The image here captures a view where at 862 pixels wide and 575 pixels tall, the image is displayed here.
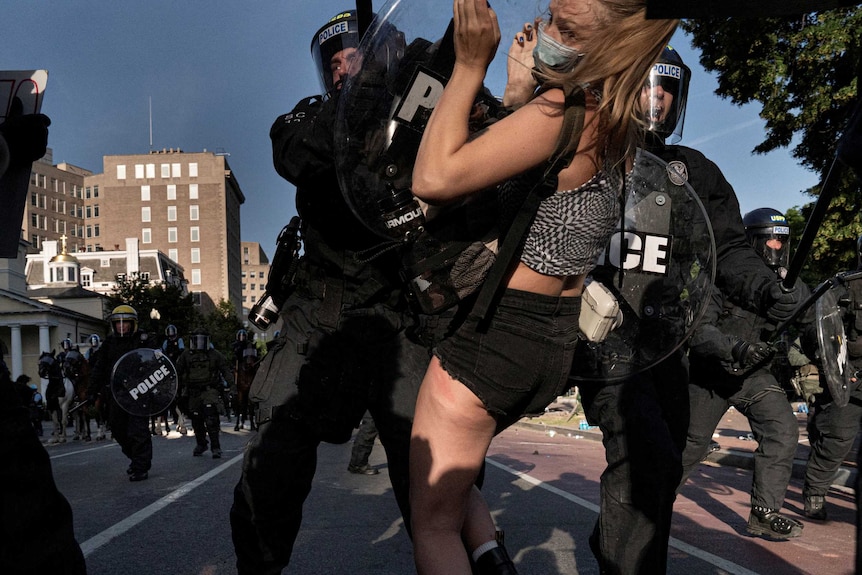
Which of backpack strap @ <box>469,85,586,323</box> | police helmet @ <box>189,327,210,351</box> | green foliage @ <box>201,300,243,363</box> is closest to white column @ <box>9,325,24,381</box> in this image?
green foliage @ <box>201,300,243,363</box>

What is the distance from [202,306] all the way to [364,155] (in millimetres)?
117238

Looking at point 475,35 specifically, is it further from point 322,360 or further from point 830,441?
point 830,441

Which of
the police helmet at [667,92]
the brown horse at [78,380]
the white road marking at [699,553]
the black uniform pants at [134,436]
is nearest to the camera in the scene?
the police helmet at [667,92]

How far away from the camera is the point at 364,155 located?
92.5 inches

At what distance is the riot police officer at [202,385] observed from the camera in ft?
41.0

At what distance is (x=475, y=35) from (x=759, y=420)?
4.20 m

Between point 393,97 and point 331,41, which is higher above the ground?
point 331,41

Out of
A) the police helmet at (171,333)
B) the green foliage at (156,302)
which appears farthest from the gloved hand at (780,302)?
the green foliage at (156,302)

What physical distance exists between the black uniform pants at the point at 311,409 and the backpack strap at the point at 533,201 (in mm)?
993

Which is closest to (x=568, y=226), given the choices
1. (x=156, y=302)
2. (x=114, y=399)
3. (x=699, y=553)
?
(x=699, y=553)

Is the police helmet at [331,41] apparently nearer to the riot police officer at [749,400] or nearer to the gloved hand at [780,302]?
the gloved hand at [780,302]

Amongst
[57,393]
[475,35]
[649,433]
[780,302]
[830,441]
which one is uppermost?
[475,35]

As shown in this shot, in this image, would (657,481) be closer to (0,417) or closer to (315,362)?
(315,362)

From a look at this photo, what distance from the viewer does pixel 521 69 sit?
2.07 meters
